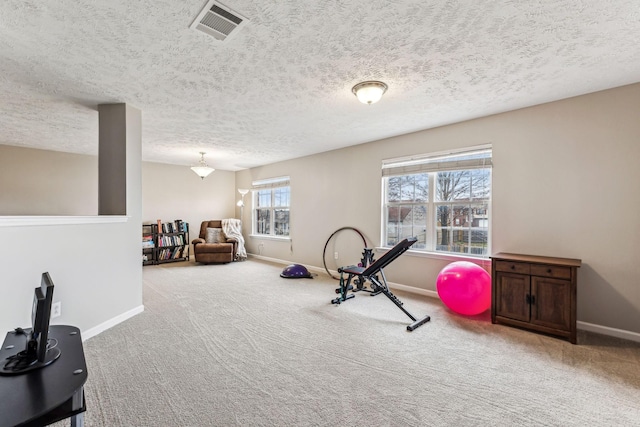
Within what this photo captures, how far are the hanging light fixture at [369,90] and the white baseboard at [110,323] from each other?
3.35 metres

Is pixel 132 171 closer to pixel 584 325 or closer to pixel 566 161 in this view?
pixel 566 161

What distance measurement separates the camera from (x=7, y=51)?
2115mm

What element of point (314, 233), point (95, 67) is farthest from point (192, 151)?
point (95, 67)

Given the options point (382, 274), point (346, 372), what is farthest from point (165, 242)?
point (346, 372)

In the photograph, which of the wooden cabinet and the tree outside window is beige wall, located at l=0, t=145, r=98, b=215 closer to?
the tree outside window

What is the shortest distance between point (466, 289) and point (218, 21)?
327 cm

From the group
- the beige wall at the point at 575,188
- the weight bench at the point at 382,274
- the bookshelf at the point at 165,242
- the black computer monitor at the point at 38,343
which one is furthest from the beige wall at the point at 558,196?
the bookshelf at the point at 165,242

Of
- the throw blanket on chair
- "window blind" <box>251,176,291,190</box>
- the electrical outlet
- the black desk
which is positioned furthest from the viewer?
the throw blanket on chair

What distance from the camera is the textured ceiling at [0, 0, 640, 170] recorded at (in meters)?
1.73

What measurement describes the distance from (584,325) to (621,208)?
120cm

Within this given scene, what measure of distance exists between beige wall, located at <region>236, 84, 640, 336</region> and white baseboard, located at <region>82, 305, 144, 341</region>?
356 cm

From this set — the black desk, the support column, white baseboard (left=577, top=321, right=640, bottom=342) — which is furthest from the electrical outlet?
white baseboard (left=577, top=321, right=640, bottom=342)

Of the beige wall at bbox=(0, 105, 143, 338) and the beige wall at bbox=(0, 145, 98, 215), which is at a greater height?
the beige wall at bbox=(0, 145, 98, 215)

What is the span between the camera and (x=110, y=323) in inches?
114
